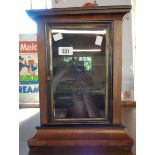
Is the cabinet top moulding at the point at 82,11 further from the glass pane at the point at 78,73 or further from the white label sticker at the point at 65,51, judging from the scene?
the white label sticker at the point at 65,51

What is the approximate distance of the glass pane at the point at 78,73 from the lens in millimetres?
1418

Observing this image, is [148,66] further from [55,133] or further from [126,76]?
[126,76]

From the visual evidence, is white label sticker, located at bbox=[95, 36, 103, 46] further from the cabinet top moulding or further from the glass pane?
the cabinet top moulding

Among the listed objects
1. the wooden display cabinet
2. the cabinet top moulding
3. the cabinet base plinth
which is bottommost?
the cabinet base plinth

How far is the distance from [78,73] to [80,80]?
6cm

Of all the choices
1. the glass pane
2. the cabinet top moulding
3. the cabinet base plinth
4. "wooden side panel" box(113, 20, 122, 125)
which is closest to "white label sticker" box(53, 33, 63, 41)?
the glass pane

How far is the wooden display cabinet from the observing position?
1.33m

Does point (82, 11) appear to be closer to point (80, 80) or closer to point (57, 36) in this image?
point (57, 36)

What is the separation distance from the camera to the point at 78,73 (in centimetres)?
151

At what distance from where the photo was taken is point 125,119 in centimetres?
183

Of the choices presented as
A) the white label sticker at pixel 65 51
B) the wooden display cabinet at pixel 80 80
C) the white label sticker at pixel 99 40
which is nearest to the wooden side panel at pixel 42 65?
the wooden display cabinet at pixel 80 80

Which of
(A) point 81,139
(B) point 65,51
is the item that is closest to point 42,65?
(B) point 65,51

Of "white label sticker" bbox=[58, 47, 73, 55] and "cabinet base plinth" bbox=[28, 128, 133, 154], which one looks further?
"white label sticker" bbox=[58, 47, 73, 55]
